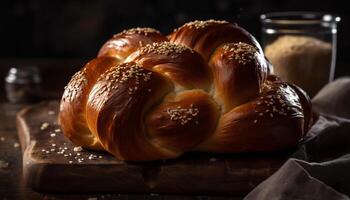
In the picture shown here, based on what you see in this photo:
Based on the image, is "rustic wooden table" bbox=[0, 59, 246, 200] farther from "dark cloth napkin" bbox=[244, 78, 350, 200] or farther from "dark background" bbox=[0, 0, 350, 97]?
"dark background" bbox=[0, 0, 350, 97]

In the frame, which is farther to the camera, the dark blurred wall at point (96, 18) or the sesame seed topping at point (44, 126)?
the dark blurred wall at point (96, 18)

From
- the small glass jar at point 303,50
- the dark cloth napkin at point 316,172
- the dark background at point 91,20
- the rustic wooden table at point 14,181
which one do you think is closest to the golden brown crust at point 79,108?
the rustic wooden table at point 14,181

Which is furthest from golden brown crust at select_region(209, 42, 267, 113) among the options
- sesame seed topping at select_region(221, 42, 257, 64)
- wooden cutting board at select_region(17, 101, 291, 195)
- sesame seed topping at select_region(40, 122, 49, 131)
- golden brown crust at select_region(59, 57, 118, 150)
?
sesame seed topping at select_region(40, 122, 49, 131)

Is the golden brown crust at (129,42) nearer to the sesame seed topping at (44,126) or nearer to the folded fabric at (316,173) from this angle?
the sesame seed topping at (44,126)

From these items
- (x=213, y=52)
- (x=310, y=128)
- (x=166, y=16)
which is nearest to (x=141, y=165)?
(x=213, y=52)

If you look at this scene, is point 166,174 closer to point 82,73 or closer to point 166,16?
point 82,73
